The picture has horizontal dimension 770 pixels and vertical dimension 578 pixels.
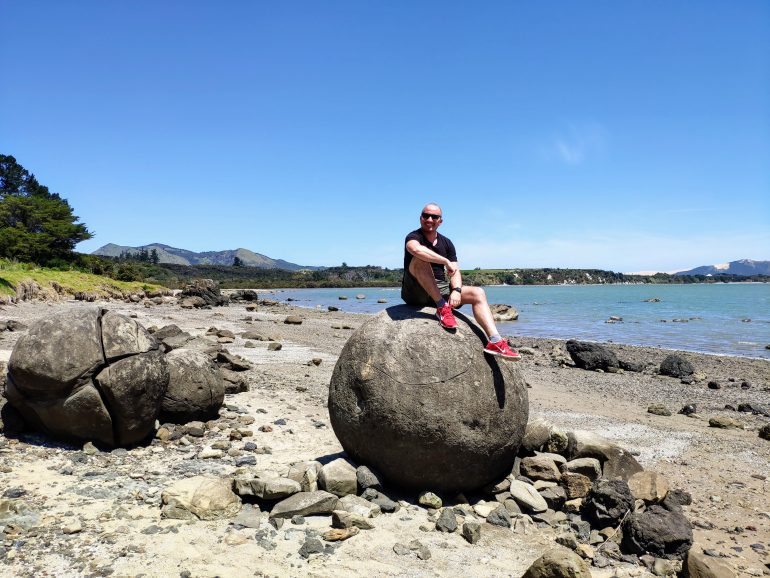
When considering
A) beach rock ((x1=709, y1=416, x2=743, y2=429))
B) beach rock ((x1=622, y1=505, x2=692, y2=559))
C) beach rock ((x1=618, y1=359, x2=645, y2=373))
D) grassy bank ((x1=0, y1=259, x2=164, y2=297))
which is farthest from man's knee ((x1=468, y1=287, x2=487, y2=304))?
grassy bank ((x1=0, y1=259, x2=164, y2=297))

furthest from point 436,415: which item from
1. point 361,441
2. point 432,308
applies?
point 432,308

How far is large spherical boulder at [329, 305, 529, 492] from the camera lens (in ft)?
20.9

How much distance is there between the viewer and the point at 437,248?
6.95m

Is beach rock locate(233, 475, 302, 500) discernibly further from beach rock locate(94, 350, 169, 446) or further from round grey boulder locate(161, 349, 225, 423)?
round grey boulder locate(161, 349, 225, 423)

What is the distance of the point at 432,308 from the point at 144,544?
13.8 ft

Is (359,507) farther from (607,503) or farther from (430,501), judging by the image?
(607,503)

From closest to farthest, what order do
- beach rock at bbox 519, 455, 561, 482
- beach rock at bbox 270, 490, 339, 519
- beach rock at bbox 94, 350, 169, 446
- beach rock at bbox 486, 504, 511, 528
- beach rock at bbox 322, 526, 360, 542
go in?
beach rock at bbox 322, 526, 360, 542, beach rock at bbox 270, 490, 339, 519, beach rock at bbox 486, 504, 511, 528, beach rock at bbox 519, 455, 561, 482, beach rock at bbox 94, 350, 169, 446

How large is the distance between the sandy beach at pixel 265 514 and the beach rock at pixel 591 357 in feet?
25.2

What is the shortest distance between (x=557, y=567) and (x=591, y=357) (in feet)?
60.9

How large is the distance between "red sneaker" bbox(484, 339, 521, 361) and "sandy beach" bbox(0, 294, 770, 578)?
195cm

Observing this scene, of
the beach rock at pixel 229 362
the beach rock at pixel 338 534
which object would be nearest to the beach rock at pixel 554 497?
the beach rock at pixel 338 534

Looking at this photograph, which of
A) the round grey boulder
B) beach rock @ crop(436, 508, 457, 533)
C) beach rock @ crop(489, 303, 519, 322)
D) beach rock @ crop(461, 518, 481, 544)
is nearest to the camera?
beach rock @ crop(461, 518, 481, 544)

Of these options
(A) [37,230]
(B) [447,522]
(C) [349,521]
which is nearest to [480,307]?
(B) [447,522]

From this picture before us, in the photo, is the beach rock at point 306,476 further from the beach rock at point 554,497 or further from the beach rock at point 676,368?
the beach rock at point 676,368
